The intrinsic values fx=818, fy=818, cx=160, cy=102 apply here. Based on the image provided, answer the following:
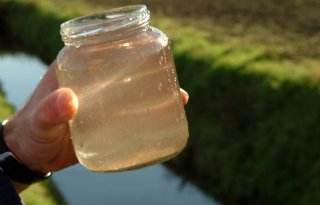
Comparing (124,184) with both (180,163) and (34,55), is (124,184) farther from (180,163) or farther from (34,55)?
(34,55)

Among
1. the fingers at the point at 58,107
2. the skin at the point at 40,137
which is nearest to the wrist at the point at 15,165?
the skin at the point at 40,137

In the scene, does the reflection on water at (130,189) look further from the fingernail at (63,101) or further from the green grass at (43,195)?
the fingernail at (63,101)

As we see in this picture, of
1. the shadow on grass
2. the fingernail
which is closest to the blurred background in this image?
the shadow on grass

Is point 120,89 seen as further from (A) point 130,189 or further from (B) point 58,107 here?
(A) point 130,189

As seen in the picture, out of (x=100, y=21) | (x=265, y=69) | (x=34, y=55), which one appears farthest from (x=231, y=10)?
(x=100, y=21)

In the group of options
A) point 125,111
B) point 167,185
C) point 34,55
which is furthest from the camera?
point 34,55

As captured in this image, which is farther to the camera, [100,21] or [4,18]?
[4,18]

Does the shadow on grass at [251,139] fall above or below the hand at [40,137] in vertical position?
below
